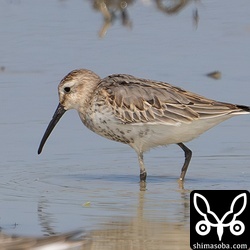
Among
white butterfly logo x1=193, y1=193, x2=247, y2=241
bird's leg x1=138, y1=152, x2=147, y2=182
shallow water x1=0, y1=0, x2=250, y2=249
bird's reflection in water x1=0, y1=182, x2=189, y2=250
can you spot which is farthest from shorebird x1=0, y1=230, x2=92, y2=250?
bird's leg x1=138, y1=152, x2=147, y2=182

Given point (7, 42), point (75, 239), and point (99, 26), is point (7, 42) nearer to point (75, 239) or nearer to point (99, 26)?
point (99, 26)

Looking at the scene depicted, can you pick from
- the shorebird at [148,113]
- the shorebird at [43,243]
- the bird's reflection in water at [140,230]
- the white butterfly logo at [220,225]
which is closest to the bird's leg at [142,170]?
the shorebird at [148,113]

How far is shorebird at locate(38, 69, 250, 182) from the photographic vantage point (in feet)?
37.2

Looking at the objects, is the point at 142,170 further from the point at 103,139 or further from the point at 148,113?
the point at 103,139

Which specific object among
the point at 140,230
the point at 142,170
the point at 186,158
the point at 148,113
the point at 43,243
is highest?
the point at 148,113

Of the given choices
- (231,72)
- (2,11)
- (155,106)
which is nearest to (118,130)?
(155,106)

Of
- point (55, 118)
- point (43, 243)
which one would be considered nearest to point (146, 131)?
point (55, 118)

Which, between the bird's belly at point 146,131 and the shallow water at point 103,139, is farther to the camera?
the bird's belly at point 146,131

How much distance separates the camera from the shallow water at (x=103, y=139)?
10.1 meters

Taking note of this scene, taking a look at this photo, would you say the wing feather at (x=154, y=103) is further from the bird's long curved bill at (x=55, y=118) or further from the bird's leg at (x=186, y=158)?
the bird's long curved bill at (x=55, y=118)

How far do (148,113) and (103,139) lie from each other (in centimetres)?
121

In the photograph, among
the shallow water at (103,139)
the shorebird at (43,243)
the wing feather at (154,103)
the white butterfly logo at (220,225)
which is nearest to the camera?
the shorebird at (43,243)

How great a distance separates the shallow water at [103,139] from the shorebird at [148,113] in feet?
1.03

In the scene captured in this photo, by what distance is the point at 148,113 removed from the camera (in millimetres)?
11453
